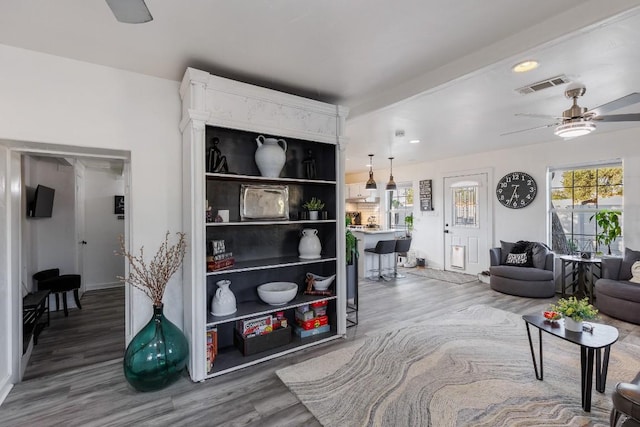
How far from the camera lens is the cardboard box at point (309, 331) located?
3.12 m

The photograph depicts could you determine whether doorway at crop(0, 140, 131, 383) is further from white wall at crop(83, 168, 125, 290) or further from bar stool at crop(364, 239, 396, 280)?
bar stool at crop(364, 239, 396, 280)

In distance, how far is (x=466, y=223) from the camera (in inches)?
255

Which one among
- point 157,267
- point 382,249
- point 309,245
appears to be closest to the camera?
point 157,267

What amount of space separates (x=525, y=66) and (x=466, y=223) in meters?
4.59

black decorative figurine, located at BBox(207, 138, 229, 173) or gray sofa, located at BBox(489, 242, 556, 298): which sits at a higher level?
black decorative figurine, located at BBox(207, 138, 229, 173)

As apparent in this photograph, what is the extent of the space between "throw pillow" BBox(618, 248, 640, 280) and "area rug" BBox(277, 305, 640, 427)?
1446mm

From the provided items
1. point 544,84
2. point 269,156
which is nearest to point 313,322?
point 269,156

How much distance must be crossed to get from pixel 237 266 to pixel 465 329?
266 centimetres

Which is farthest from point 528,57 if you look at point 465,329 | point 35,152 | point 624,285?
point 35,152

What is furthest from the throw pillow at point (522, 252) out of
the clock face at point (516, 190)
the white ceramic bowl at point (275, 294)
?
the white ceramic bowl at point (275, 294)

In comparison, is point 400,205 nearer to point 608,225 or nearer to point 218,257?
point 608,225

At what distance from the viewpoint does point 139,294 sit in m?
2.55

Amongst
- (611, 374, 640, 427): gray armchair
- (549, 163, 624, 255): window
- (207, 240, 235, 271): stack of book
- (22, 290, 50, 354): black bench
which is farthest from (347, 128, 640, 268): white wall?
(22, 290, 50, 354): black bench

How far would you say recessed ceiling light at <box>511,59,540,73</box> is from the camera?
2316mm
